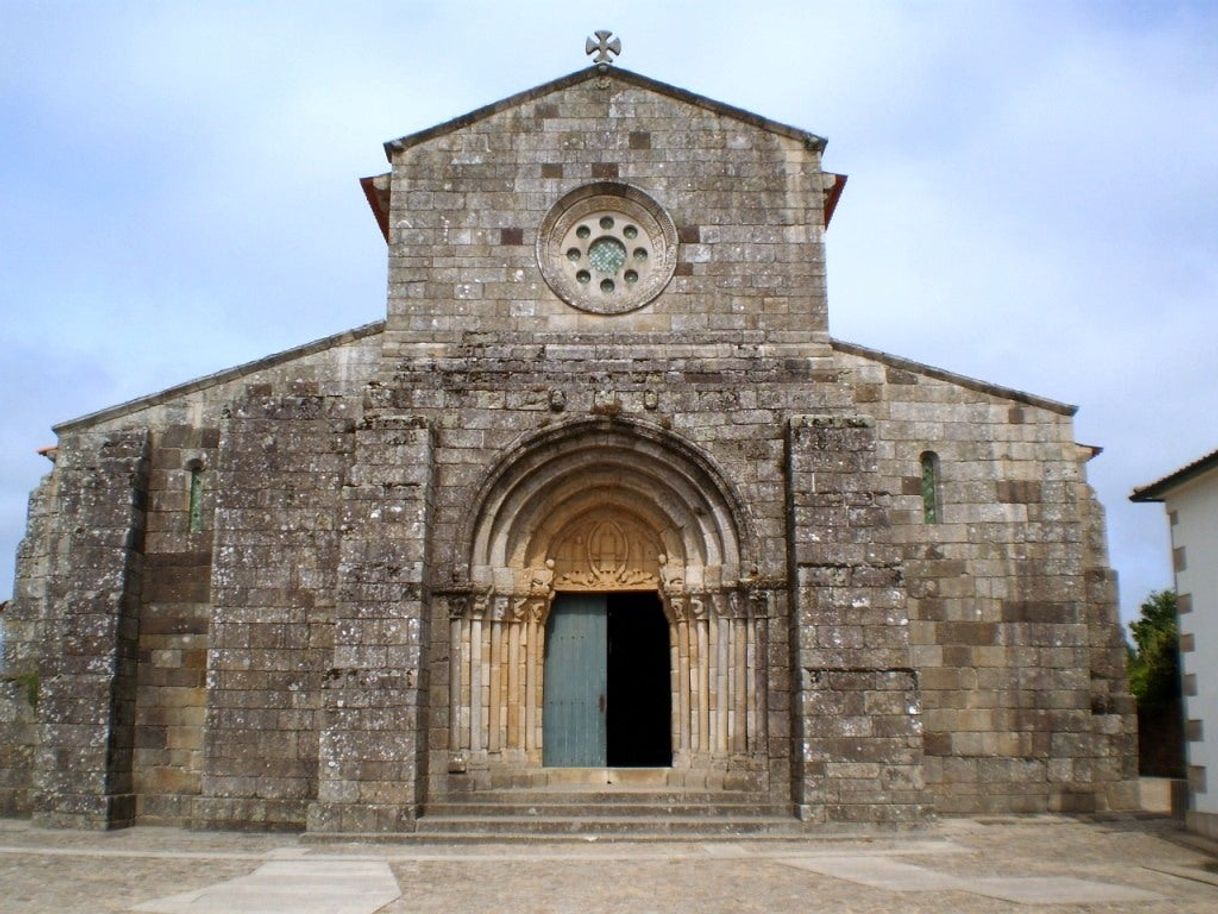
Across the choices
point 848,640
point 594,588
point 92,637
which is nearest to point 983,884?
point 848,640

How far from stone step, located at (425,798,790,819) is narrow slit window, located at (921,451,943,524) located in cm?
352

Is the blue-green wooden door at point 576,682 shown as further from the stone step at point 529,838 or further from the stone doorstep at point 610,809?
the stone step at point 529,838

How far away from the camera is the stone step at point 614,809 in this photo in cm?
1072

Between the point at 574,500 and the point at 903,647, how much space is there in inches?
145

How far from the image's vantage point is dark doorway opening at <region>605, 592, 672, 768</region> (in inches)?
547

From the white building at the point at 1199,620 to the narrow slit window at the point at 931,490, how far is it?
2.21m

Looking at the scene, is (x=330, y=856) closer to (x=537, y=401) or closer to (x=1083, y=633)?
(x=537, y=401)

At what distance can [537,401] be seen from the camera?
11734 millimetres

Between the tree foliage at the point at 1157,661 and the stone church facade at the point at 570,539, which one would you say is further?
the tree foliage at the point at 1157,661

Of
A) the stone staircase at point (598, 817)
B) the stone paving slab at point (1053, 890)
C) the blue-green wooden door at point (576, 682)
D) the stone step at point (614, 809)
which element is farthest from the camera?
the blue-green wooden door at point (576, 682)

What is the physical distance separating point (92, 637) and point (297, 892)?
4.91 metres

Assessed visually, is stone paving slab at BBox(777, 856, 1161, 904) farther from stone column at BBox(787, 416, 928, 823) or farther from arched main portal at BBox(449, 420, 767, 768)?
arched main portal at BBox(449, 420, 767, 768)

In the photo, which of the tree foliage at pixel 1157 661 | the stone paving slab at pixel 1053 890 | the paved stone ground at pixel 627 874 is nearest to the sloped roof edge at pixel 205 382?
the paved stone ground at pixel 627 874

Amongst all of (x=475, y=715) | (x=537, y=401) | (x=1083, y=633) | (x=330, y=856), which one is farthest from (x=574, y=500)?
(x=1083, y=633)
